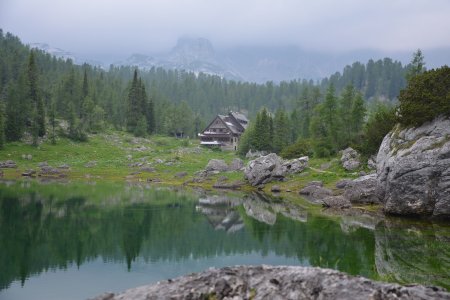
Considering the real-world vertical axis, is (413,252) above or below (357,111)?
below

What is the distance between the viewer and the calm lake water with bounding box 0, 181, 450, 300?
2859cm

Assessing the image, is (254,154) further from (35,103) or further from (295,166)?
(35,103)

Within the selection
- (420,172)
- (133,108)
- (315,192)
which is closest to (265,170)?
(315,192)

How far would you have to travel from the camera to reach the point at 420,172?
47.2 m

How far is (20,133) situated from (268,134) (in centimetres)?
6794

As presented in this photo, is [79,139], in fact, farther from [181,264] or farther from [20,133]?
[181,264]

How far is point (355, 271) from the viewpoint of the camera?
29.1 m

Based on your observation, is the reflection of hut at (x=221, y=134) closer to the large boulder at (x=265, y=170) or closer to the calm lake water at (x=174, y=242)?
the large boulder at (x=265, y=170)

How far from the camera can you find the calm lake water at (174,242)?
2859 centimetres

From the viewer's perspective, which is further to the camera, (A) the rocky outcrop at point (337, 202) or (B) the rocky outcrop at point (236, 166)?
(B) the rocky outcrop at point (236, 166)

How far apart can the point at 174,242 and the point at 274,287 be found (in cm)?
2850

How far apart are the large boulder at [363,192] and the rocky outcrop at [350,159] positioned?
713 inches

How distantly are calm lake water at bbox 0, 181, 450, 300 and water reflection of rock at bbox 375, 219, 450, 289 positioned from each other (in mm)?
73

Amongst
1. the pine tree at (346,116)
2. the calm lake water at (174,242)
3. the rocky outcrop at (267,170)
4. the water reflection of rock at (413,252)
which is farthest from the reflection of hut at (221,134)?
the water reflection of rock at (413,252)
